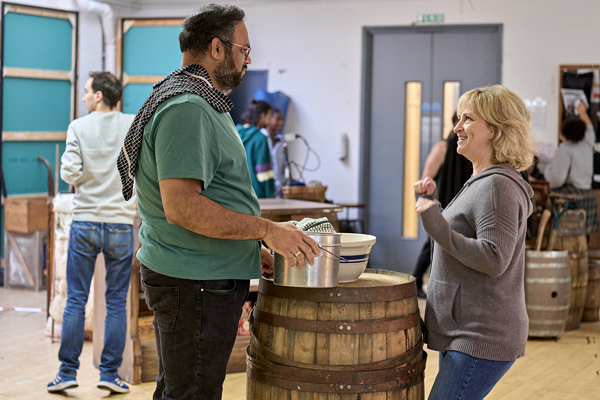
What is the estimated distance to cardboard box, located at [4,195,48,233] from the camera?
602 cm

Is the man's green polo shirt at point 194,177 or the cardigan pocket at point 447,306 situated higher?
the man's green polo shirt at point 194,177

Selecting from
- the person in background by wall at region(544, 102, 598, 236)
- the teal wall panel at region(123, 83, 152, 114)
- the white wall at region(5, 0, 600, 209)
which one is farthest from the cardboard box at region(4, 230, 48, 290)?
the person in background by wall at region(544, 102, 598, 236)

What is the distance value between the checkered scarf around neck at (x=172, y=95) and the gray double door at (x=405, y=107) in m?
5.10

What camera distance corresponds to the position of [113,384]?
3504mm

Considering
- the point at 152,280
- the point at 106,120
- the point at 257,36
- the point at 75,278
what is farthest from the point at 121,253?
the point at 257,36

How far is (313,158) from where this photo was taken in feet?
23.0

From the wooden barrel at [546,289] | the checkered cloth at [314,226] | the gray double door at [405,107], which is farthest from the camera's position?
the gray double door at [405,107]

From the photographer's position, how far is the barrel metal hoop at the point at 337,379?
5.98ft

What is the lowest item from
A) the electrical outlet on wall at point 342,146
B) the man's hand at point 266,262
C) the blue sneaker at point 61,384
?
the blue sneaker at point 61,384

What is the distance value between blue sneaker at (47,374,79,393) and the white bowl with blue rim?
2150 millimetres

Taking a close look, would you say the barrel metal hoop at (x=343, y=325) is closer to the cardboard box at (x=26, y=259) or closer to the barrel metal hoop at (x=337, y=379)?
the barrel metal hoop at (x=337, y=379)

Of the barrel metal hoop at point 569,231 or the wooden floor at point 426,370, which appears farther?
the barrel metal hoop at point 569,231

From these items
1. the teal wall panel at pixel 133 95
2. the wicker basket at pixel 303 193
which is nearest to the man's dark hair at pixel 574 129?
the wicker basket at pixel 303 193

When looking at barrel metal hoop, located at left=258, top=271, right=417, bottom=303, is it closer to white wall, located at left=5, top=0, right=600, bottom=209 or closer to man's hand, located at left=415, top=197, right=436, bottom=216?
man's hand, located at left=415, top=197, right=436, bottom=216
